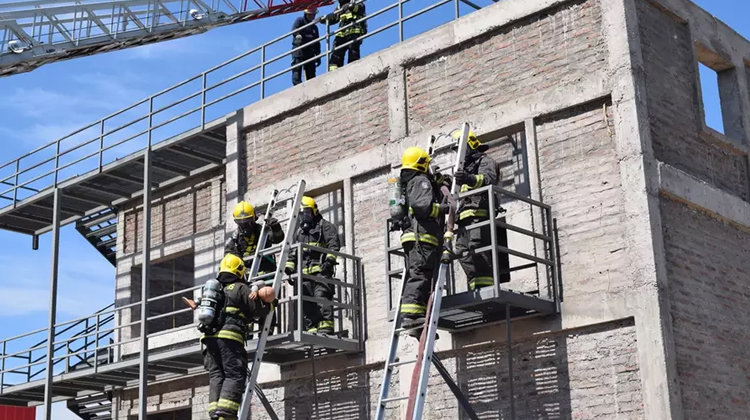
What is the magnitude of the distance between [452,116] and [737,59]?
13.2 ft

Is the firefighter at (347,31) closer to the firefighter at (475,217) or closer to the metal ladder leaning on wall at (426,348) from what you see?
the firefighter at (475,217)

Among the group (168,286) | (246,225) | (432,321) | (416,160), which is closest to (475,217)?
(416,160)

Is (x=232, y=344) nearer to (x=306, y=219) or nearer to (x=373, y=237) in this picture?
(x=306, y=219)

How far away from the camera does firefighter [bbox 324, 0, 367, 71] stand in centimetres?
1538

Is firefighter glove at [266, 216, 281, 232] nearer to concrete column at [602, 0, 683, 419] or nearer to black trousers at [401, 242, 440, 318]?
black trousers at [401, 242, 440, 318]

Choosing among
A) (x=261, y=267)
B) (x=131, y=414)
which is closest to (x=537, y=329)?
(x=261, y=267)

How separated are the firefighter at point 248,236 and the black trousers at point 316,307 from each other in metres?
0.68

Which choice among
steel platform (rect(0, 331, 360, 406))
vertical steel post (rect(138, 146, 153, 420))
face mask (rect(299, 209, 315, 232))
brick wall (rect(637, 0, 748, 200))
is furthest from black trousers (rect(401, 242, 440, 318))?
vertical steel post (rect(138, 146, 153, 420))

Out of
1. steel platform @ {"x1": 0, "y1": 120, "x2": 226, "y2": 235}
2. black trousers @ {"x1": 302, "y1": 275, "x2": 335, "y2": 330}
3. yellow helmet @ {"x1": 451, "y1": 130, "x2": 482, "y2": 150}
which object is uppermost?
steel platform @ {"x1": 0, "y1": 120, "x2": 226, "y2": 235}

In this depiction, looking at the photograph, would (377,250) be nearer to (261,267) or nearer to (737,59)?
(261,267)

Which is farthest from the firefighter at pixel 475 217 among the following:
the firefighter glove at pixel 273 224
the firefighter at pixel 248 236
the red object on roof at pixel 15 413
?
the red object on roof at pixel 15 413

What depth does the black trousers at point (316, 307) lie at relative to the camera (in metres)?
12.7

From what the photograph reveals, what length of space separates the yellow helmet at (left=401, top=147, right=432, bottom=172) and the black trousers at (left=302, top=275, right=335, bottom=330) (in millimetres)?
2326

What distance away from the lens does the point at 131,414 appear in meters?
16.9
